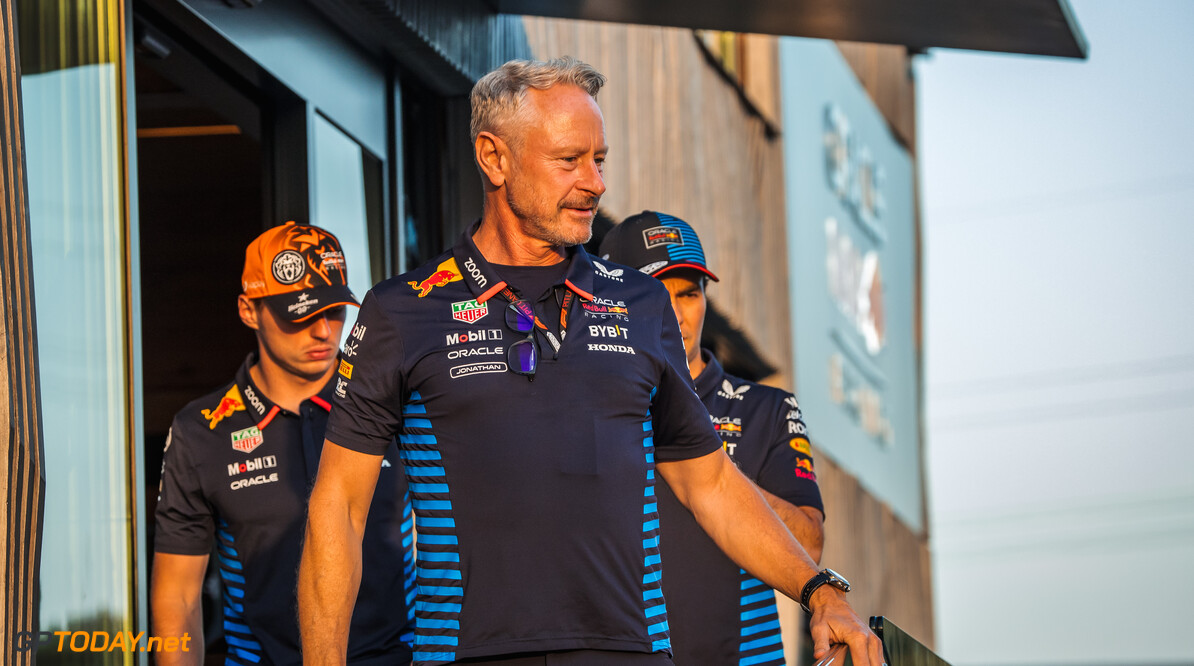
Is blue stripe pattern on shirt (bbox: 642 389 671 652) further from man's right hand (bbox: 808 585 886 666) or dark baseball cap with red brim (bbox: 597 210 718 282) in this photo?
dark baseball cap with red brim (bbox: 597 210 718 282)

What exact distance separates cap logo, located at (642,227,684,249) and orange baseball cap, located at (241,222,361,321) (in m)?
0.92

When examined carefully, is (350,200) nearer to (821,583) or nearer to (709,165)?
(821,583)

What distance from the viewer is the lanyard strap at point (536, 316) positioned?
3.00 m

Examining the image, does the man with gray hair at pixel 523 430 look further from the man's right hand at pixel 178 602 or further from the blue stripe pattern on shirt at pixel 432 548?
the man's right hand at pixel 178 602

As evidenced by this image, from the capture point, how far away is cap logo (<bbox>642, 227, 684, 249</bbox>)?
15.5 ft

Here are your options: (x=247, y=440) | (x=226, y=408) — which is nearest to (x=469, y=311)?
(x=247, y=440)

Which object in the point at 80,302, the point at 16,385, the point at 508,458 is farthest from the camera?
the point at 80,302

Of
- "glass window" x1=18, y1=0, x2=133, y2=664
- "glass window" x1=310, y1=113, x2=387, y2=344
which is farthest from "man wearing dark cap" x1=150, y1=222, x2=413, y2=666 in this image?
"glass window" x1=310, y1=113, x2=387, y2=344

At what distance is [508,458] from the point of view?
113 inches

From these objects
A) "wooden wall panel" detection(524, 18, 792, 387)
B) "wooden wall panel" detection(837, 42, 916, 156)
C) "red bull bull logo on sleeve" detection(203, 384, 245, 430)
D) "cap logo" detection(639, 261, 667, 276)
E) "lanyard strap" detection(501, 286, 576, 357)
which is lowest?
"red bull bull logo on sleeve" detection(203, 384, 245, 430)

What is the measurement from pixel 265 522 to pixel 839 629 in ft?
6.35

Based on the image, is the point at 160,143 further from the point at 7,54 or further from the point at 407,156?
the point at 7,54

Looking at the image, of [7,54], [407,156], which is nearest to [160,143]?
[407,156]

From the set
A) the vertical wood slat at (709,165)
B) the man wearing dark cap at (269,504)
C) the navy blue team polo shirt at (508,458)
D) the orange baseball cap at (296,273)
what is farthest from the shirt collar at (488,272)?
the vertical wood slat at (709,165)
